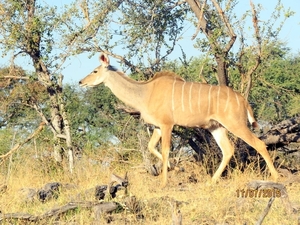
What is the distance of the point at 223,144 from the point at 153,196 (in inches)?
65.0

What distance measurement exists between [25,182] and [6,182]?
216 millimetres

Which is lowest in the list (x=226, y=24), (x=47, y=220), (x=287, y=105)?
(x=47, y=220)

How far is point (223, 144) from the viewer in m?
6.89

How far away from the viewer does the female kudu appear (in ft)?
21.9

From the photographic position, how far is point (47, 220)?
13.7 ft

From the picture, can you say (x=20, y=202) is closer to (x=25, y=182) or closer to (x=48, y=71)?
(x=25, y=182)

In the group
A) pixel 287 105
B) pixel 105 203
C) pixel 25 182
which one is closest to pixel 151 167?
pixel 25 182

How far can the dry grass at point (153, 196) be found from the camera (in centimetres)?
425

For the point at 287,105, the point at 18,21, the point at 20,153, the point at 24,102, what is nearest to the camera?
the point at 18,21
